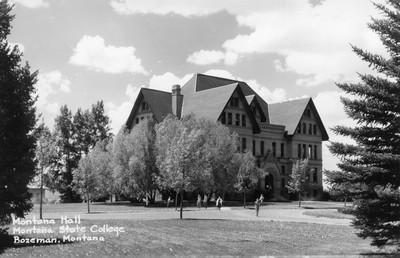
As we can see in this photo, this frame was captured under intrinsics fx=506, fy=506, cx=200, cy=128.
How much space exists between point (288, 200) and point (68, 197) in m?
30.3

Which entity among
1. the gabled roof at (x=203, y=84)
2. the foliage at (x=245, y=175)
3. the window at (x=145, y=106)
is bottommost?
the foliage at (x=245, y=175)

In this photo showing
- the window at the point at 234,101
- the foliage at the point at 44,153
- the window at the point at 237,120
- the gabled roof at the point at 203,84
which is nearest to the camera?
the foliage at the point at 44,153

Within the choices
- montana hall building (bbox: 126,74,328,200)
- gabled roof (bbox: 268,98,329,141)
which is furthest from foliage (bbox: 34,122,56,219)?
gabled roof (bbox: 268,98,329,141)

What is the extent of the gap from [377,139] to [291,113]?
181 feet

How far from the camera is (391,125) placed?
17.4 m

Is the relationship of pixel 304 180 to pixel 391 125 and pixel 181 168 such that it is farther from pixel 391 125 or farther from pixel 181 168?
pixel 391 125

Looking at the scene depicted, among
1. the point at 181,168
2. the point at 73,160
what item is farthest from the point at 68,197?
the point at 181,168

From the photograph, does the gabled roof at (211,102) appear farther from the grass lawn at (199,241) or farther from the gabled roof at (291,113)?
the grass lawn at (199,241)

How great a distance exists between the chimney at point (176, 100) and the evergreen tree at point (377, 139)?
1833 inches

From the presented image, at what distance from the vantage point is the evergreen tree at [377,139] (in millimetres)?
Answer: 17266

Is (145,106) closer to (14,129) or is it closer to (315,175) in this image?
(315,175)

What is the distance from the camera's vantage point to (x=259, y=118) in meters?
69.9

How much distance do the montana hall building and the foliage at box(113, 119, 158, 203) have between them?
8.22 metres

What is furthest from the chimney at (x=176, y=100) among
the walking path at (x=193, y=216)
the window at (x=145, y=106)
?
the walking path at (x=193, y=216)
